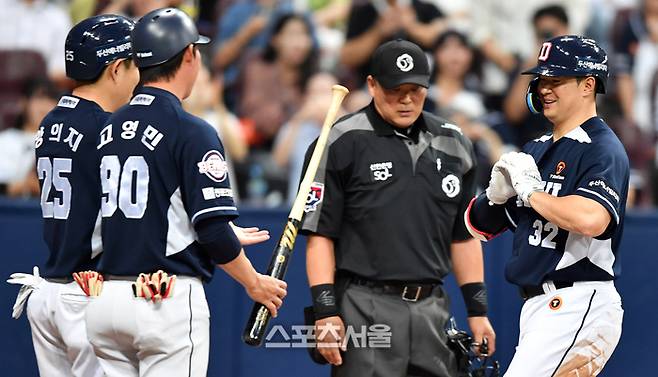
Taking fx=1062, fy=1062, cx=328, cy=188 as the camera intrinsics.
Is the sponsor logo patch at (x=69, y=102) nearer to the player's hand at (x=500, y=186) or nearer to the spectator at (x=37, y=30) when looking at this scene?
the player's hand at (x=500, y=186)

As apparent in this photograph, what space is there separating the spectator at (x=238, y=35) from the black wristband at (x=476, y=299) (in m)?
3.97

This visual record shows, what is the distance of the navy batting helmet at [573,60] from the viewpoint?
4.64 m

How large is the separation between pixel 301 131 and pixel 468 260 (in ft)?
11.2

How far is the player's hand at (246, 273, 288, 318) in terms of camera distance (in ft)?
14.7

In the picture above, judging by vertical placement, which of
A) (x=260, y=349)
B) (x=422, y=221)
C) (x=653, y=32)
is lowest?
(x=260, y=349)

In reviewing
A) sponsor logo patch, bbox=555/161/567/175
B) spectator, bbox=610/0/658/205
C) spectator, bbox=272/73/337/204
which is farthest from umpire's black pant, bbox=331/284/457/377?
spectator, bbox=610/0/658/205

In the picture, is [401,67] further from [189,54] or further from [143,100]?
[143,100]

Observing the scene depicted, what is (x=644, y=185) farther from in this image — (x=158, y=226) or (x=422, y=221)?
(x=158, y=226)

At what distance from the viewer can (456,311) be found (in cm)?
614

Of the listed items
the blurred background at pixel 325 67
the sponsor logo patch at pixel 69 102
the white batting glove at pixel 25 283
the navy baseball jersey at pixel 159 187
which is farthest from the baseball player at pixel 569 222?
the blurred background at pixel 325 67

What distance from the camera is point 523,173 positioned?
180 inches

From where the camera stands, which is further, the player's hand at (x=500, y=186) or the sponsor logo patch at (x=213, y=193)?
the player's hand at (x=500, y=186)

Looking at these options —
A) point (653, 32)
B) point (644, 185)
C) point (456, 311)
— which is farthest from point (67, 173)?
point (653, 32)

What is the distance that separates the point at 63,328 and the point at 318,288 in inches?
46.5
